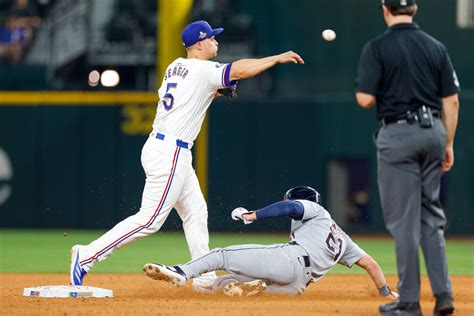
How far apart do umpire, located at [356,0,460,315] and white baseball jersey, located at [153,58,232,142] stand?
169cm

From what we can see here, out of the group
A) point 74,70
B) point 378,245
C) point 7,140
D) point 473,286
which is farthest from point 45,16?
point 473,286

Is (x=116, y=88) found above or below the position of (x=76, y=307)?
above

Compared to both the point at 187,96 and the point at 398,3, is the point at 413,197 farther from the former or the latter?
the point at 187,96

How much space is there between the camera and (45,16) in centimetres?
1838

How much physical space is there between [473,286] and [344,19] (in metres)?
8.93

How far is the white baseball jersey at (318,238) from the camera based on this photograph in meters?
6.72

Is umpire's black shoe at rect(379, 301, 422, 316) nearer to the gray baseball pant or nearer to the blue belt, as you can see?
the gray baseball pant

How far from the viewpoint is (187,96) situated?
700 cm

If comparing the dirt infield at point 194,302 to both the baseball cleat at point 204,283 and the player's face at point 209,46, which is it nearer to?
the baseball cleat at point 204,283

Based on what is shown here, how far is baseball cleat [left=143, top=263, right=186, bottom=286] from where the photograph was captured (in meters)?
6.21

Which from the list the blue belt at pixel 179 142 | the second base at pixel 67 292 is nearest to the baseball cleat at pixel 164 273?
the second base at pixel 67 292

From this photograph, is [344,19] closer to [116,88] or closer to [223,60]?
[223,60]

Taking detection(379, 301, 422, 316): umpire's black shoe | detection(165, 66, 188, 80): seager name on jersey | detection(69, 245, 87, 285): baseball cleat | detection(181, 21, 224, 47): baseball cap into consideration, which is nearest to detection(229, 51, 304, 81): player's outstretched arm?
detection(165, 66, 188, 80): seager name on jersey

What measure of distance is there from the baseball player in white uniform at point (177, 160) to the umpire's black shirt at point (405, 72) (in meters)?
1.35
